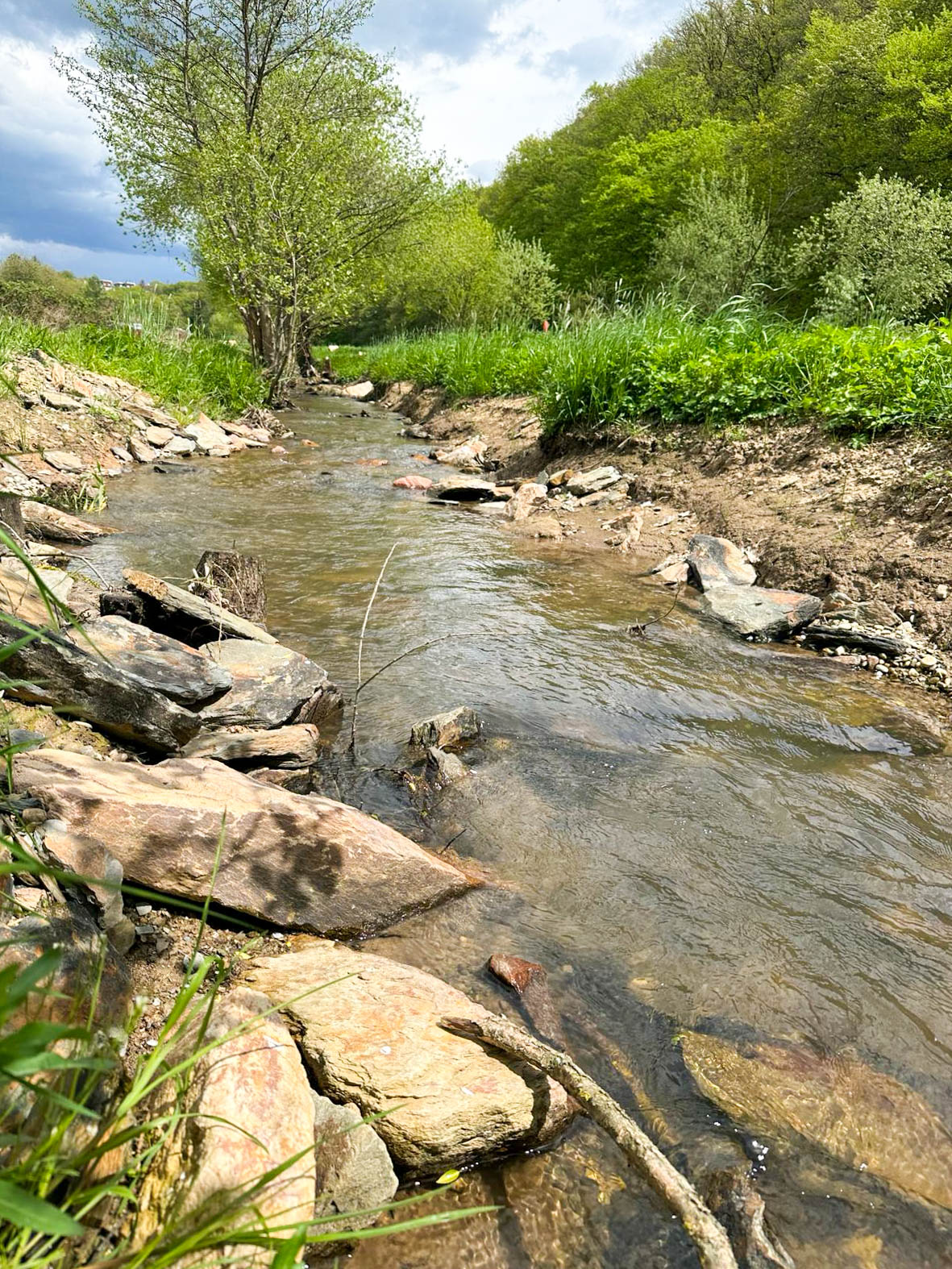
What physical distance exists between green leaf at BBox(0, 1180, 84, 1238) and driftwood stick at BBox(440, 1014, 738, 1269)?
47.3 inches

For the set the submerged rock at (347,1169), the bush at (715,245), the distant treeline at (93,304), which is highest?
the bush at (715,245)

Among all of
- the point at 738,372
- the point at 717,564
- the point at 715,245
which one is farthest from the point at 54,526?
the point at 715,245

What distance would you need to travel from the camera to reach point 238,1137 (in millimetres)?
1428

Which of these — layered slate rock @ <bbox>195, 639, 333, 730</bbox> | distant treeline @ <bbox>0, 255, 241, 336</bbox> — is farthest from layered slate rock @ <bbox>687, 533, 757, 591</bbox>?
distant treeline @ <bbox>0, 255, 241, 336</bbox>

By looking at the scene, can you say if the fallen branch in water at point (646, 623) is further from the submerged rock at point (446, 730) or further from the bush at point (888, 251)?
the bush at point (888, 251)

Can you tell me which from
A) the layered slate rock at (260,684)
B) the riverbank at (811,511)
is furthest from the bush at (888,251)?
the layered slate rock at (260,684)

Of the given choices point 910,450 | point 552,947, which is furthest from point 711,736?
point 910,450

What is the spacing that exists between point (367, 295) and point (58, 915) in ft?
104

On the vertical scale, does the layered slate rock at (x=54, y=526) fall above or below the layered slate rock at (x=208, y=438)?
below

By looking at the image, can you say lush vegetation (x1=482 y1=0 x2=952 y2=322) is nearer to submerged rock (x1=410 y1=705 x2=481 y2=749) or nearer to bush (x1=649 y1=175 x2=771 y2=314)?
bush (x1=649 y1=175 x2=771 y2=314)

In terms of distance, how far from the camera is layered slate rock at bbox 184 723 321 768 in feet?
10.9

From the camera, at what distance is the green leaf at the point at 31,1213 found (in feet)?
2.27

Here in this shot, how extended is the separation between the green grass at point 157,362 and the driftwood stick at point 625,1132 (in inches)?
435

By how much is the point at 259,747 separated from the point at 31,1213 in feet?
9.08
